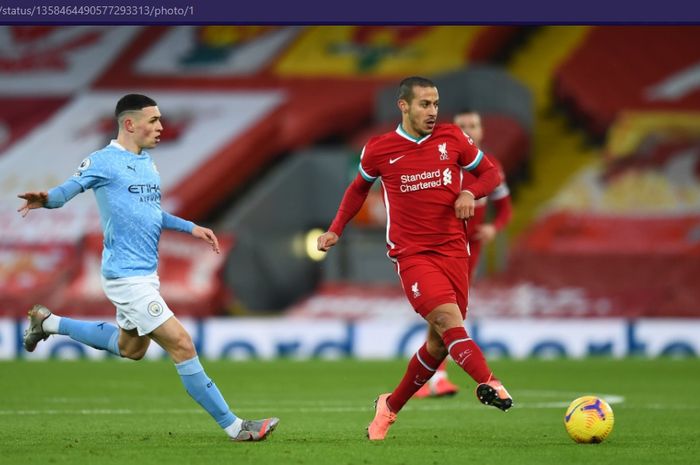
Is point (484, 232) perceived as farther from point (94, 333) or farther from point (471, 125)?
point (94, 333)

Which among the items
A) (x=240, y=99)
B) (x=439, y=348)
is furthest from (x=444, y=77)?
(x=439, y=348)

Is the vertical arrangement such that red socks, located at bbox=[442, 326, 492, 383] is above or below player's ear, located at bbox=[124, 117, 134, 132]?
below

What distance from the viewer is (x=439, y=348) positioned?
837 centimetres

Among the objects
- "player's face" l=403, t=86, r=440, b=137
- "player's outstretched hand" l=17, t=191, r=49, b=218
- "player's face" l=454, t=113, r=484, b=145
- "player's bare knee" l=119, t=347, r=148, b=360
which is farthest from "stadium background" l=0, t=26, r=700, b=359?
"player's outstretched hand" l=17, t=191, r=49, b=218

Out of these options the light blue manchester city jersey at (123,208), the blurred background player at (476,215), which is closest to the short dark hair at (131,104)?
the light blue manchester city jersey at (123,208)

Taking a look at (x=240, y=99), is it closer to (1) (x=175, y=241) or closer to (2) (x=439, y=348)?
(1) (x=175, y=241)

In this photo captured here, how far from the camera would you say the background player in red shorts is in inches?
323

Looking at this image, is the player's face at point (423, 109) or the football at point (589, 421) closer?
the football at point (589, 421)

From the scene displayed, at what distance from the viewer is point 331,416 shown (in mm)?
10336

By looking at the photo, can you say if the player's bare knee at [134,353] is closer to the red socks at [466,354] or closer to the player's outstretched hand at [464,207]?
the red socks at [466,354]

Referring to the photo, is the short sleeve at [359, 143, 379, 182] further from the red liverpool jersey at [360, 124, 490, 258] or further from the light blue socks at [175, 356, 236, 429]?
the light blue socks at [175, 356, 236, 429]

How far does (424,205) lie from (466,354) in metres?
0.99

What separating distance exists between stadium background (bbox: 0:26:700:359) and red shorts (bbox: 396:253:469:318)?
11168 millimetres

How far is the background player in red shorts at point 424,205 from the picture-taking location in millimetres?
8203
